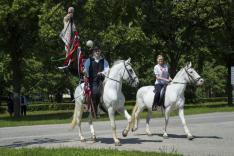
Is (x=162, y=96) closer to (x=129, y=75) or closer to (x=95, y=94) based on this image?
(x=129, y=75)

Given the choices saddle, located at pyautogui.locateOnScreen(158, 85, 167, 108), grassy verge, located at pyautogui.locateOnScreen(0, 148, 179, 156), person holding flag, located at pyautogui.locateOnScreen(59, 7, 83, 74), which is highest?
person holding flag, located at pyautogui.locateOnScreen(59, 7, 83, 74)

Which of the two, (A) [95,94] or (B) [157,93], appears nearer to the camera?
(A) [95,94]

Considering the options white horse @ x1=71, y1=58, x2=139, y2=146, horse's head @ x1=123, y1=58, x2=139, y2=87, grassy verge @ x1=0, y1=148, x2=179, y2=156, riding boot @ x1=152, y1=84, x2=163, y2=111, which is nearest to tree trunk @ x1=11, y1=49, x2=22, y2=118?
riding boot @ x1=152, y1=84, x2=163, y2=111

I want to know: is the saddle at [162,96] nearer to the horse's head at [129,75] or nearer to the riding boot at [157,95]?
the riding boot at [157,95]

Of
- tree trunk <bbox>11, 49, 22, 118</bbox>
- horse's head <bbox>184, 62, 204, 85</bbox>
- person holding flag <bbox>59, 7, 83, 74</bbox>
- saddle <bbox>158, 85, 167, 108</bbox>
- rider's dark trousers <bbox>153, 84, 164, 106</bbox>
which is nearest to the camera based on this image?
person holding flag <bbox>59, 7, 83, 74</bbox>

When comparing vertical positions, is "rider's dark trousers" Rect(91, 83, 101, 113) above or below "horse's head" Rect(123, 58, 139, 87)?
below

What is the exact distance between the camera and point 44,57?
40.4 m

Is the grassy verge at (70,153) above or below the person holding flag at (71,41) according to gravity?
below

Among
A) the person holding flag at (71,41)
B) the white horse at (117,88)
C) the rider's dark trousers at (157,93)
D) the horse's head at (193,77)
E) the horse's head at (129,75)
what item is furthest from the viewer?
the rider's dark trousers at (157,93)

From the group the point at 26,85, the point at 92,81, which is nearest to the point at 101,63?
the point at 92,81

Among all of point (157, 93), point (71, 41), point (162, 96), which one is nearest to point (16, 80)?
point (157, 93)

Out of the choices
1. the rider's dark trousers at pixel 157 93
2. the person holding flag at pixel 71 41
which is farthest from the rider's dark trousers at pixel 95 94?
the rider's dark trousers at pixel 157 93

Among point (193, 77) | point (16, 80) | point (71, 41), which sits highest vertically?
point (71, 41)

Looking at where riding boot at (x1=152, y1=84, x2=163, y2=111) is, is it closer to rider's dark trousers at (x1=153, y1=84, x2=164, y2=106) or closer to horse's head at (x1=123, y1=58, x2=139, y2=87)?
rider's dark trousers at (x1=153, y1=84, x2=164, y2=106)
